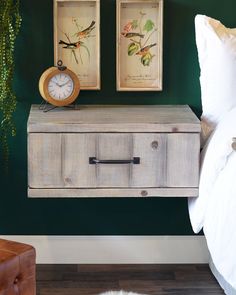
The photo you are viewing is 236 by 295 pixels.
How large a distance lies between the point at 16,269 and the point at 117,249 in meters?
1.23

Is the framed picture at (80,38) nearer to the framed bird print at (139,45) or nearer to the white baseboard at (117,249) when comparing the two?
the framed bird print at (139,45)

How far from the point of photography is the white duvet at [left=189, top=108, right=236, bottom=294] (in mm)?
2527

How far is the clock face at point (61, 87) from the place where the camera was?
10.2 feet

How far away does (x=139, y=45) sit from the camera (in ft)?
10.8

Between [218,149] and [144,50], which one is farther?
[144,50]

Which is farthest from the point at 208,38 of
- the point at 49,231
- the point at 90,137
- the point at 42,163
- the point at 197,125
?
the point at 49,231

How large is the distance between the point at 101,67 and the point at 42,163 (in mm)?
667

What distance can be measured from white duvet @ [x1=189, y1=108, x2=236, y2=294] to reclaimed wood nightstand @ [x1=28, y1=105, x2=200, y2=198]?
9 cm

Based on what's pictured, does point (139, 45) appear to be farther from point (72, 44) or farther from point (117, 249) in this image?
point (117, 249)

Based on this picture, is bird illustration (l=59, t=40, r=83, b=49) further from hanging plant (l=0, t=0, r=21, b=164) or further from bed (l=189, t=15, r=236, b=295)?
bed (l=189, t=15, r=236, b=295)

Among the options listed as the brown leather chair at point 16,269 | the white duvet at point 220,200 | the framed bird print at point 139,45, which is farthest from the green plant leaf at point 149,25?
the brown leather chair at point 16,269

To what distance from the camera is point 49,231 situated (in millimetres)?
3488

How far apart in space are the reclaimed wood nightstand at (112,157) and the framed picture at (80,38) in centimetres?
41

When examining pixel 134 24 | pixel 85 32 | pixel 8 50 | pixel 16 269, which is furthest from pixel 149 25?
pixel 16 269
